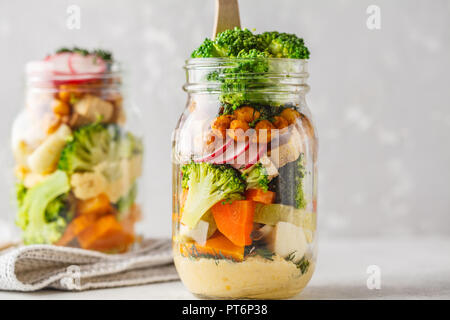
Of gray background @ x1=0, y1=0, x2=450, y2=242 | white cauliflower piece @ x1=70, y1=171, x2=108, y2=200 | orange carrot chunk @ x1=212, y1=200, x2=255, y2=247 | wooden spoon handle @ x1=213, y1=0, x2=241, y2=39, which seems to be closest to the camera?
orange carrot chunk @ x1=212, y1=200, x2=255, y2=247

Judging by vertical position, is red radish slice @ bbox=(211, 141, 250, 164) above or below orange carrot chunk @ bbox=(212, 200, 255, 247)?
above

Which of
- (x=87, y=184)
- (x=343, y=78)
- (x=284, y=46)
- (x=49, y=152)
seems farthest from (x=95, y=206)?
(x=343, y=78)

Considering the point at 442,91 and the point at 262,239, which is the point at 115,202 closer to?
the point at 262,239

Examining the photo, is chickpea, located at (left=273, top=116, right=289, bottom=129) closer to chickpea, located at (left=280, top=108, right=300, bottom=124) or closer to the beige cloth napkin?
chickpea, located at (left=280, top=108, right=300, bottom=124)

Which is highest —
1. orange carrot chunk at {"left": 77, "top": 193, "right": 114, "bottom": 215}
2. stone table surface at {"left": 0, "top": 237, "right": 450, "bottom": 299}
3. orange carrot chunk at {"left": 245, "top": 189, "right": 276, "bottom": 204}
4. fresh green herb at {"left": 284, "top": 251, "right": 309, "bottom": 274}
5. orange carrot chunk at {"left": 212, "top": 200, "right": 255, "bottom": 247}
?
orange carrot chunk at {"left": 245, "top": 189, "right": 276, "bottom": 204}

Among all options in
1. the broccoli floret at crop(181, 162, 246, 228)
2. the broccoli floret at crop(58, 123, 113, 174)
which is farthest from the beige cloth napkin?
the broccoli floret at crop(181, 162, 246, 228)

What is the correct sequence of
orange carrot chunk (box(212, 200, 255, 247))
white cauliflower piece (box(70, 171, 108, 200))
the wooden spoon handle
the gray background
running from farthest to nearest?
the gray background → white cauliflower piece (box(70, 171, 108, 200)) → the wooden spoon handle → orange carrot chunk (box(212, 200, 255, 247))
